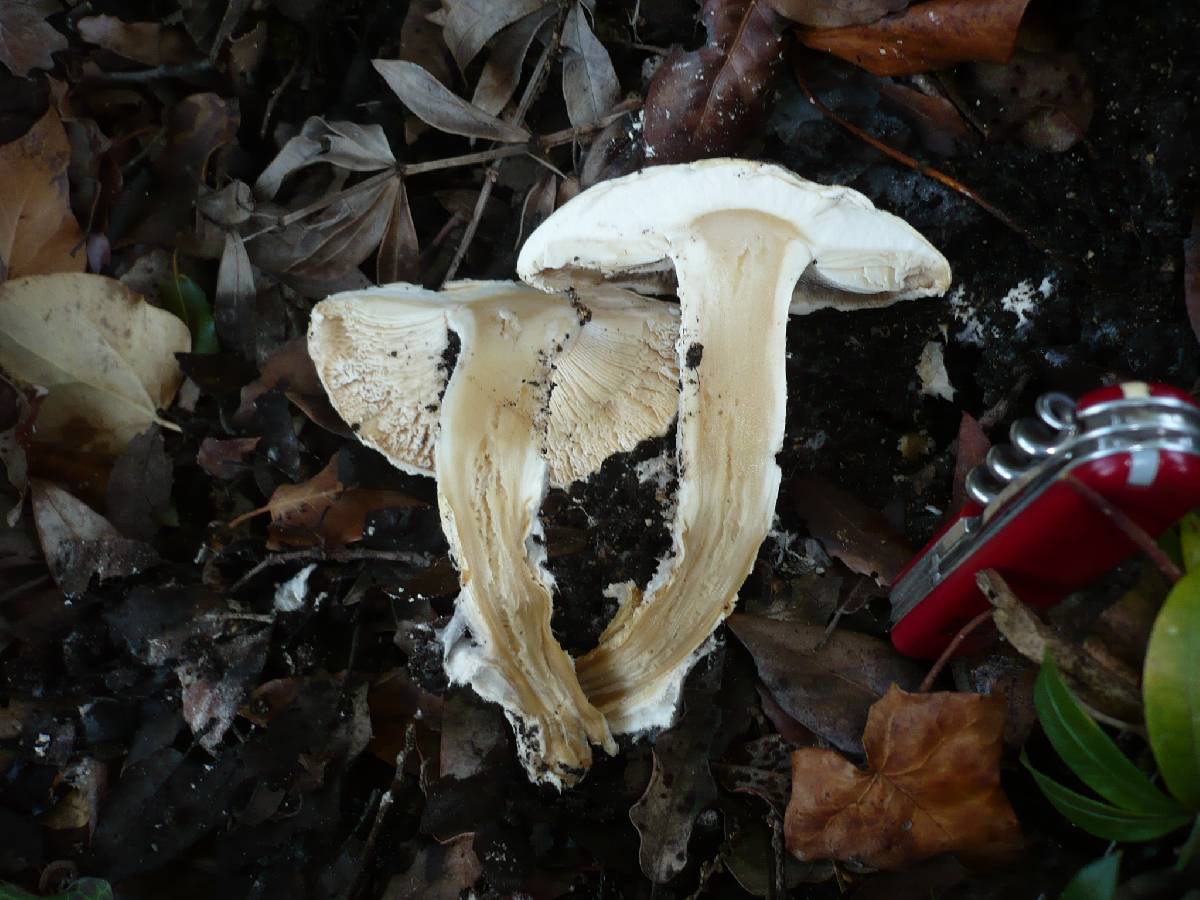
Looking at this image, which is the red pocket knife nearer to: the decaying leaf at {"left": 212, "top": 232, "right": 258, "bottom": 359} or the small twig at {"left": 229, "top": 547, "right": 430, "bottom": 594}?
the small twig at {"left": 229, "top": 547, "right": 430, "bottom": 594}

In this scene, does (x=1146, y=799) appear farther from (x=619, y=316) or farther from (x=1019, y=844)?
(x=619, y=316)

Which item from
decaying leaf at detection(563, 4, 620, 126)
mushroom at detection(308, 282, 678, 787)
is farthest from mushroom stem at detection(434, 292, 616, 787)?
decaying leaf at detection(563, 4, 620, 126)

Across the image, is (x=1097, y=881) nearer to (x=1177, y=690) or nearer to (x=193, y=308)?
(x=1177, y=690)

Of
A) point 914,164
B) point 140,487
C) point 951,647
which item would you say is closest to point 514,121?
point 914,164

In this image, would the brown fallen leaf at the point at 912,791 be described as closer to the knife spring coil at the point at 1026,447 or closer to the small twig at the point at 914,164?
the knife spring coil at the point at 1026,447

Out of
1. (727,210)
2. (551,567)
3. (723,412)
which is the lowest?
Answer: (551,567)

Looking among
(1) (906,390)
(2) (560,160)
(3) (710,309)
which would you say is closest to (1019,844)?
(1) (906,390)

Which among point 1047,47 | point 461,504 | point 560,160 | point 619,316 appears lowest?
point 461,504
